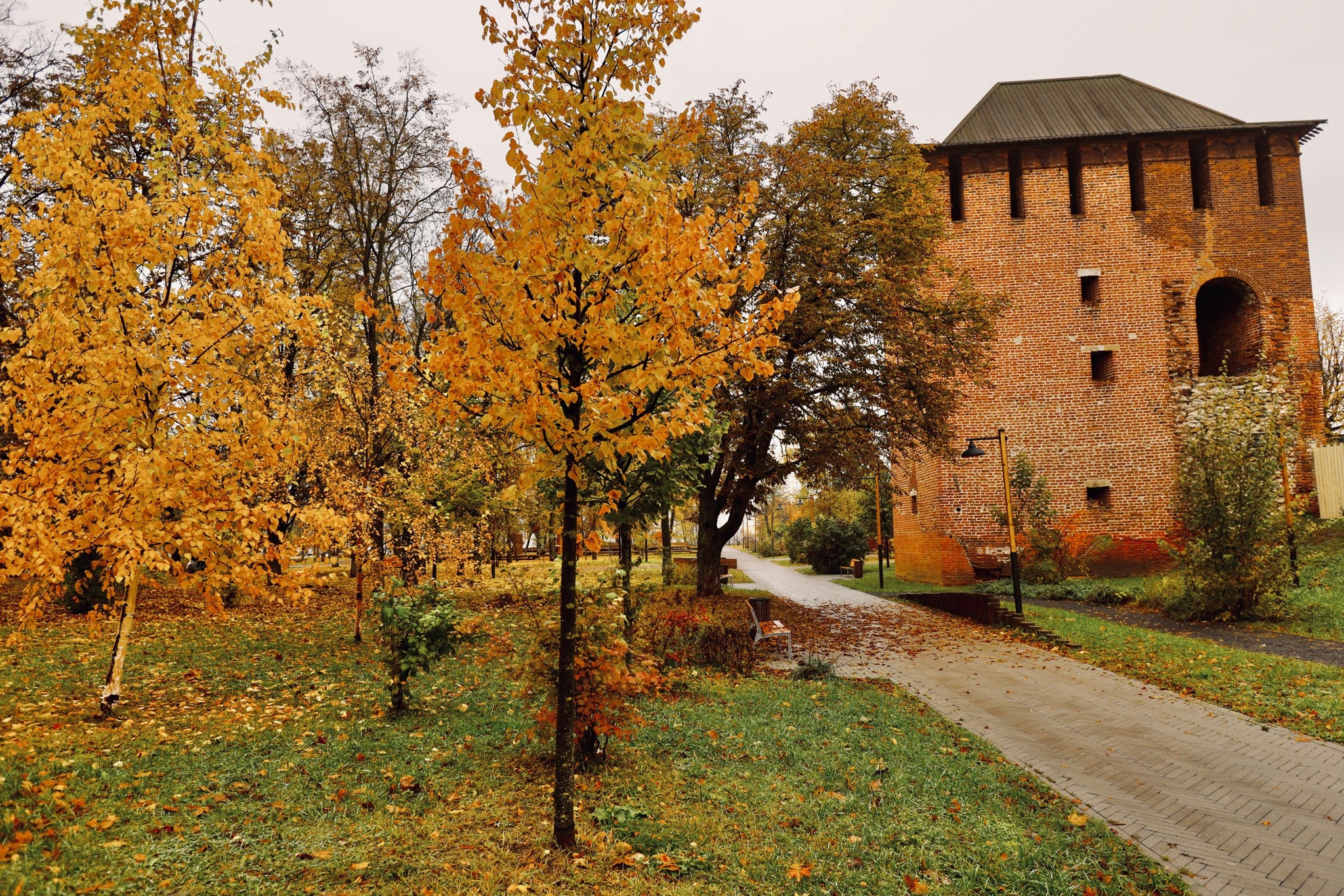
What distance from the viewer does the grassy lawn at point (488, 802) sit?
3906 millimetres

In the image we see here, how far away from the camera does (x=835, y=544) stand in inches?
1266

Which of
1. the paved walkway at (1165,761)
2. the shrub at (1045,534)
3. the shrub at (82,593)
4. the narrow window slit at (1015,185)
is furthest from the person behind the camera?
the narrow window slit at (1015,185)

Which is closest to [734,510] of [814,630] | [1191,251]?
[814,630]

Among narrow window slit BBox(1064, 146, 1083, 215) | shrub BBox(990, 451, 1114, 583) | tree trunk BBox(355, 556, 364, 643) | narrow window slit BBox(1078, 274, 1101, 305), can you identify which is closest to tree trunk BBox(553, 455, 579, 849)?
tree trunk BBox(355, 556, 364, 643)

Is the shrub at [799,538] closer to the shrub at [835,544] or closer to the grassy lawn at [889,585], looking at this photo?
the shrub at [835,544]

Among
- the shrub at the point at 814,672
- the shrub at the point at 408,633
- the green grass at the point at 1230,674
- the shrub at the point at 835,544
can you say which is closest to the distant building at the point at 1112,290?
the green grass at the point at 1230,674

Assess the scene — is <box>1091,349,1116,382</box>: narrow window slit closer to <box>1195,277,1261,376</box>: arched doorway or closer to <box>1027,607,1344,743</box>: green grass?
<box>1195,277,1261,376</box>: arched doorway

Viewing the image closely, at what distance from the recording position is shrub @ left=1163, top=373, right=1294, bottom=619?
41.2 ft

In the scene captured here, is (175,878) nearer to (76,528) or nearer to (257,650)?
(76,528)

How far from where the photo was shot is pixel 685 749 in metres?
6.27

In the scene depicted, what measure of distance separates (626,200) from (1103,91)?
92.9 feet

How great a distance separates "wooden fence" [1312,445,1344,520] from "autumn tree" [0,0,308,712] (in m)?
27.5

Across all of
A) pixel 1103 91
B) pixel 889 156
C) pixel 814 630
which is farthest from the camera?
pixel 1103 91

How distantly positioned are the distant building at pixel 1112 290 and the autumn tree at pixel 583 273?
63.9 ft
